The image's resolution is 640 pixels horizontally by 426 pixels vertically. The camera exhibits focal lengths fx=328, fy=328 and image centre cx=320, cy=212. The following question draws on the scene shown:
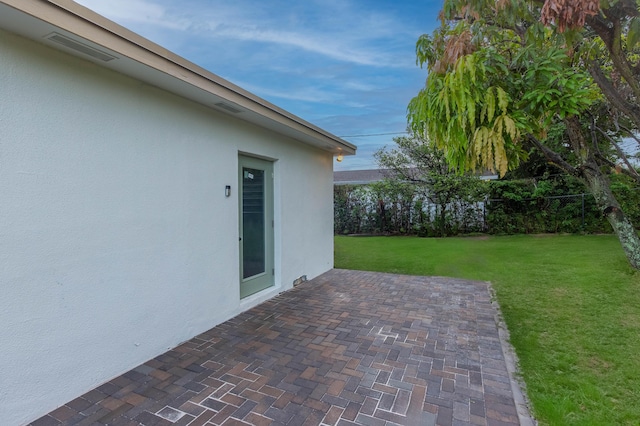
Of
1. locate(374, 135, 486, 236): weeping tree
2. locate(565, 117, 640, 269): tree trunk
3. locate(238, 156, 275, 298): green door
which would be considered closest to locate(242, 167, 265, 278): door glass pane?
locate(238, 156, 275, 298): green door

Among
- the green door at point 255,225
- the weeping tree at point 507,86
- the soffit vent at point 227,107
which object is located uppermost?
the soffit vent at point 227,107

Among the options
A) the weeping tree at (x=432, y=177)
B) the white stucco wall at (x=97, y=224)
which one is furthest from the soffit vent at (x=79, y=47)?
the weeping tree at (x=432, y=177)

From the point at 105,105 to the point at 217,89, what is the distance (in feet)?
3.87

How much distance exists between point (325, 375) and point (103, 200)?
8.72 ft

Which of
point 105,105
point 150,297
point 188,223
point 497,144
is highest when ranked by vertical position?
point 105,105

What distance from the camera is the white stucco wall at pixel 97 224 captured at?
2457 mm

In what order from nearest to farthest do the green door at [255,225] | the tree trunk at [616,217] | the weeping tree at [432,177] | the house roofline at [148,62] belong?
the house roofline at [148,62], the green door at [255,225], the tree trunk at [616,217], the weeping tree at [432,177]

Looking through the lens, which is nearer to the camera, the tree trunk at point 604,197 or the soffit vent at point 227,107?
the soffit vent at point 227,107

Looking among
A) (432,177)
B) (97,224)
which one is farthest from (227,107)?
(432,177)

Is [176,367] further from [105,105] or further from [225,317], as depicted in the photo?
[105,105]

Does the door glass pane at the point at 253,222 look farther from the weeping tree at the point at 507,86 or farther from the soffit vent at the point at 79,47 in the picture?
the weeping tree at the point at 507,86

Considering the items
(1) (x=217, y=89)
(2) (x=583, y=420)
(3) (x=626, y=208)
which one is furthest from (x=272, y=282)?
(3) (x=626, y=208)

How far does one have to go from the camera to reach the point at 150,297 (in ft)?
11.5

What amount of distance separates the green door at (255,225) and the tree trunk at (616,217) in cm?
706
